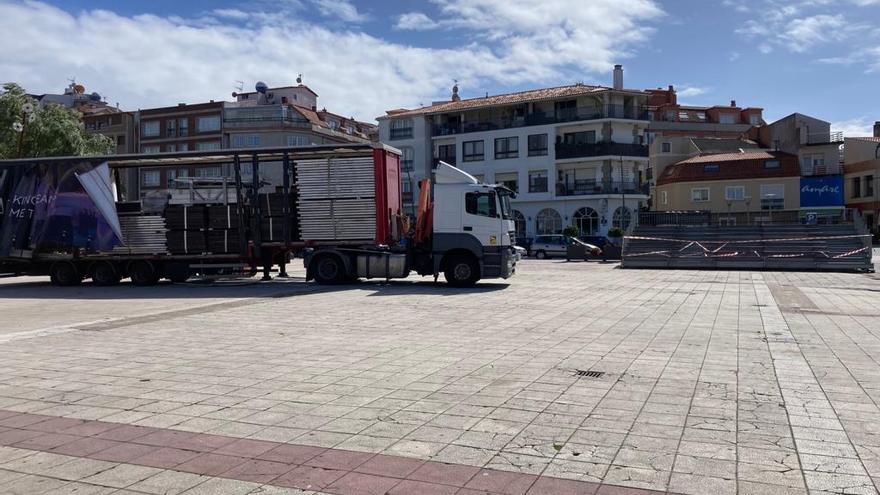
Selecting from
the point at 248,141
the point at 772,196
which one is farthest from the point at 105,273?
the point at 772,196

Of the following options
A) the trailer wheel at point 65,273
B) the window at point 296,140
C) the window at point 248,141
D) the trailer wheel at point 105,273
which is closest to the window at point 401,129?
the window at point 296,140

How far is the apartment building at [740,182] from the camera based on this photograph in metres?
59.0

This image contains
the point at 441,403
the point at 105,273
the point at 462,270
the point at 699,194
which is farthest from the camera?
the point at 699,194

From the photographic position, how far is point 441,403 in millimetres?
6078

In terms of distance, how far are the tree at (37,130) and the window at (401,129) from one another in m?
31.2

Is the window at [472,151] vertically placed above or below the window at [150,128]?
below

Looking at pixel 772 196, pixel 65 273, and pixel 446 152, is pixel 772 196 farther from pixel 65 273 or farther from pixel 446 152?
pixel 65 273

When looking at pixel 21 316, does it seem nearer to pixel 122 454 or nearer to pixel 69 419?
pixel 69 419

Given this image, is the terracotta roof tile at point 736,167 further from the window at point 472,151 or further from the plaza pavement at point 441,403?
the plaza pavement at point 441,403

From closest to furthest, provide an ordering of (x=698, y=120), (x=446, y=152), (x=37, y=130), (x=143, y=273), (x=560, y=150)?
(x=143, y=273) < (x=37, y=130) < (x=560, y=150) < (x=446, y=152) < (x=698, y=120)

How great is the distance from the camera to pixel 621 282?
72.5 feet

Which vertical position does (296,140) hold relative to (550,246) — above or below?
above

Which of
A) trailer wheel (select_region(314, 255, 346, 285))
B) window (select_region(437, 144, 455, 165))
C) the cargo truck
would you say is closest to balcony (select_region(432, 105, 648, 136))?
window (select_region(437, 144, 455, 165))

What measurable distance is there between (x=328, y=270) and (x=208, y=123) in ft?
194
